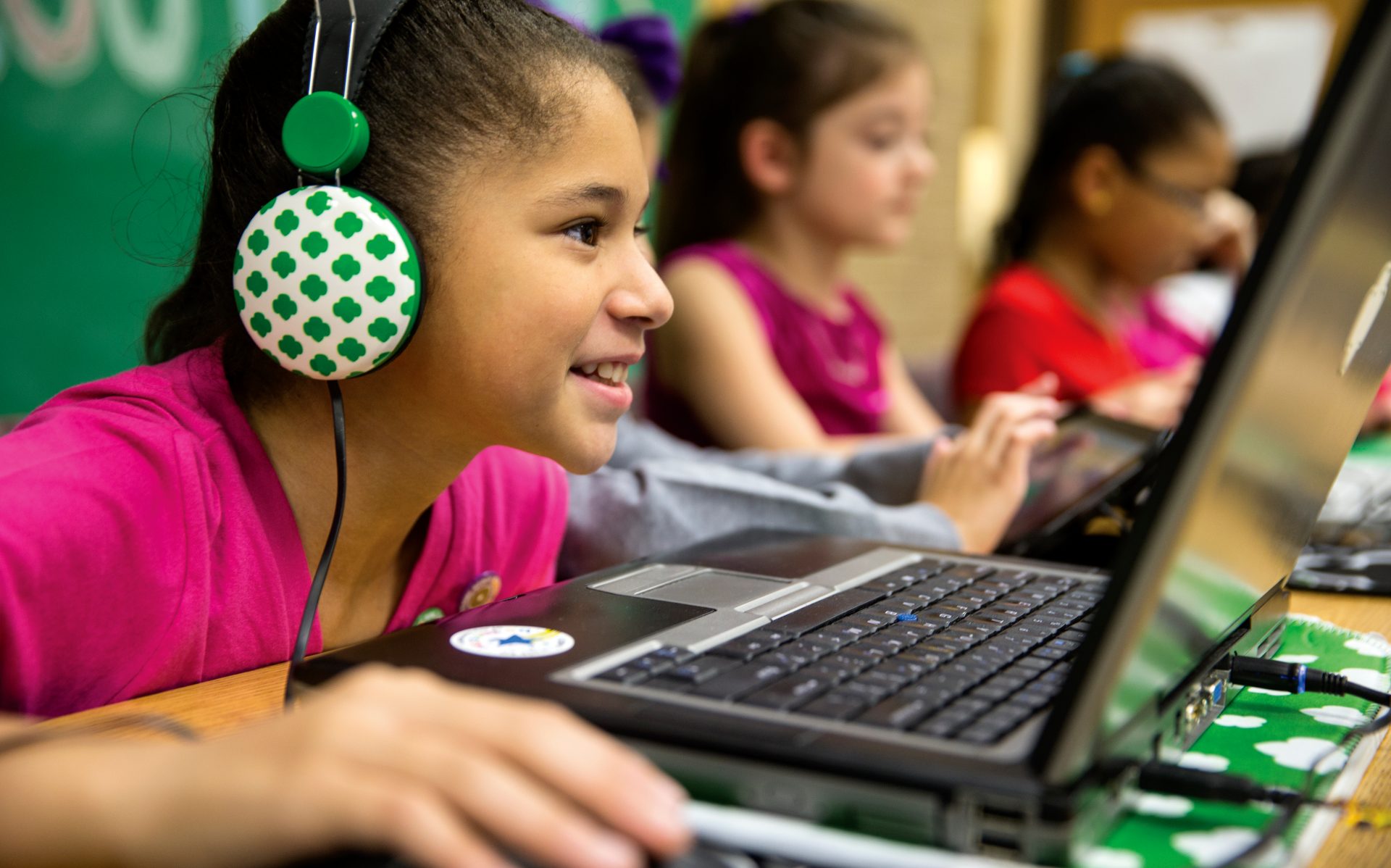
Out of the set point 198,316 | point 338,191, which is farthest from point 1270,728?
point 198,316

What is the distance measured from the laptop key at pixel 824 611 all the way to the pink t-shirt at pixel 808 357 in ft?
3.11

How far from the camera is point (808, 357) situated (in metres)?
1.75

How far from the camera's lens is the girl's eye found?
0.76m

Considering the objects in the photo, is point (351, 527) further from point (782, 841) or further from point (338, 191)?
point (782, 841)

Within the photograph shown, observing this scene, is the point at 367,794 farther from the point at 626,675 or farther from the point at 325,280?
the point at 325,280

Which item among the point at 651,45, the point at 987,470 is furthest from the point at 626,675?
the point at 651,45

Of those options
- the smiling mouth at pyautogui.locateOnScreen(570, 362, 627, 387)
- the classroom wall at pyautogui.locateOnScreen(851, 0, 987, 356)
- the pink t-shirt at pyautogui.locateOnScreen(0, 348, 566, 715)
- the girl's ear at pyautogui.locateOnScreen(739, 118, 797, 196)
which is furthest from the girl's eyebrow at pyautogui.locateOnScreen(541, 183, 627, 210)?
the classroom wall at pyautogui.locateOnScreen(851, 0, 987, 356)

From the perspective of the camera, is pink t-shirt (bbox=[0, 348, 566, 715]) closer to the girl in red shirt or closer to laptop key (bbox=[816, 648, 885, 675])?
laptop key (bbox=[816, 648, 885, 675])

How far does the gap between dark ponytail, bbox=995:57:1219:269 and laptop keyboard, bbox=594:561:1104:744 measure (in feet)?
5.29

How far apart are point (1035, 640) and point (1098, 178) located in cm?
172

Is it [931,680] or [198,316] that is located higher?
[198,316]

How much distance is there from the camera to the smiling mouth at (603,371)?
78 centimetres

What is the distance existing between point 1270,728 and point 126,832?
1.59 feet

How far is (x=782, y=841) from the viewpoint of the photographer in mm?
402
